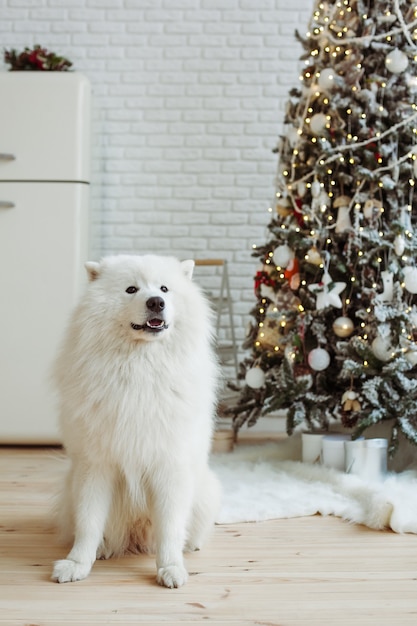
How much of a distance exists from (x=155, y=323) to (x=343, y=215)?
164cm

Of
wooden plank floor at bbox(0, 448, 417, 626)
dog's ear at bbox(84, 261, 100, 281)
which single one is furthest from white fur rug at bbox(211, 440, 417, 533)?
dog's ear at bbox(84, 261, 100, 281)

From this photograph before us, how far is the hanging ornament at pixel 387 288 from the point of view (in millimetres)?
3316

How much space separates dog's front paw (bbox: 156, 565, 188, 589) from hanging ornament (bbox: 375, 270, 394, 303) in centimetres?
169

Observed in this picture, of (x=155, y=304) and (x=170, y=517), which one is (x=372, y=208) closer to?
(x=155, y=304)

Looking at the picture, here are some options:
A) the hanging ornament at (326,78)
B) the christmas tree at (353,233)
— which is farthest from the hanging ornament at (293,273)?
the hanging ornament at (326,78)

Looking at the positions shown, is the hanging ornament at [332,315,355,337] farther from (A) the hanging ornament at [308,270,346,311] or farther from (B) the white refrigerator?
(B) the white refrigerator

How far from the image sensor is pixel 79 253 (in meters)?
4.11

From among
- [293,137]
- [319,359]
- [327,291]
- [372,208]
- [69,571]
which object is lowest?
[69,571]

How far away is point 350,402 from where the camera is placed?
3.34 metres

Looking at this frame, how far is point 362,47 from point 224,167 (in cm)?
151

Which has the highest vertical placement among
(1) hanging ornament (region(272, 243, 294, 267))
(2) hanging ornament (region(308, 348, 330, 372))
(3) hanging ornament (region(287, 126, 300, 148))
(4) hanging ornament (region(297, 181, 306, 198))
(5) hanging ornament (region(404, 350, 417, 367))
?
(3) hanging ornament (region(287, 126, 300, 148))

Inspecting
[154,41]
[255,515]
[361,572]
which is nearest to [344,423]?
[255,515]

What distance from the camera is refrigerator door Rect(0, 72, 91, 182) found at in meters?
4.09

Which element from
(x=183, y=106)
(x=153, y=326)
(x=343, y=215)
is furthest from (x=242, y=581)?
(x=183, y=106)
